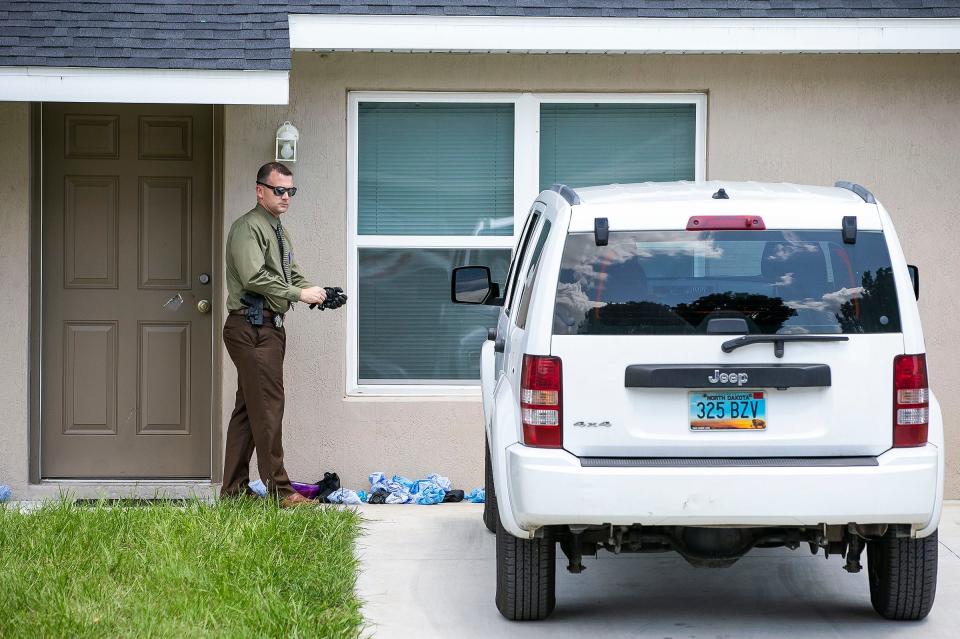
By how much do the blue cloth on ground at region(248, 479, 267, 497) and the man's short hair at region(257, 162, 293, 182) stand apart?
6.27ft

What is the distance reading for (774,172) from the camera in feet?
28.9

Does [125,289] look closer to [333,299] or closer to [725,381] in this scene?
[333,299]

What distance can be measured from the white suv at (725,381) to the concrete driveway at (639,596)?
57 centimetres

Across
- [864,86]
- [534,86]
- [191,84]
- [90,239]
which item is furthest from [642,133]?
[90,239]

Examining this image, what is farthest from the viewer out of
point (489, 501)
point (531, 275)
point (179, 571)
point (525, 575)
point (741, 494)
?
point (489, 501)

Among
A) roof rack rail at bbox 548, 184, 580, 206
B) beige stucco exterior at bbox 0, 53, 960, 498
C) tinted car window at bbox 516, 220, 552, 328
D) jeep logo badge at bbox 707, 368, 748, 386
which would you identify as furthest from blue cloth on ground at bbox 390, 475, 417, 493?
jeep logo badge at bbox 707, 368, 748, 386

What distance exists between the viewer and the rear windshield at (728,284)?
5117 mm

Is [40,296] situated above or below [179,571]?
above

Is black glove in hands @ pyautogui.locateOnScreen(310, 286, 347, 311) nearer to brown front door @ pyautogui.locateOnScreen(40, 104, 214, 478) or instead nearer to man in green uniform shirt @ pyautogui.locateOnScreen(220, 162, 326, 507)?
man in green uniform shirt @ pyautogui.locateOnScreen(220, 162, 326, 507)

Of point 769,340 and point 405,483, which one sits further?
point 405,483

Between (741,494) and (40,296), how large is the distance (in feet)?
18.0

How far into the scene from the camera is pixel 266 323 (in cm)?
793

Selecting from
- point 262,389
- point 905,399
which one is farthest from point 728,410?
point 262,389

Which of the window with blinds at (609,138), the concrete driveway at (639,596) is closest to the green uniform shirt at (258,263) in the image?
the concrete driveway at (639,596)
